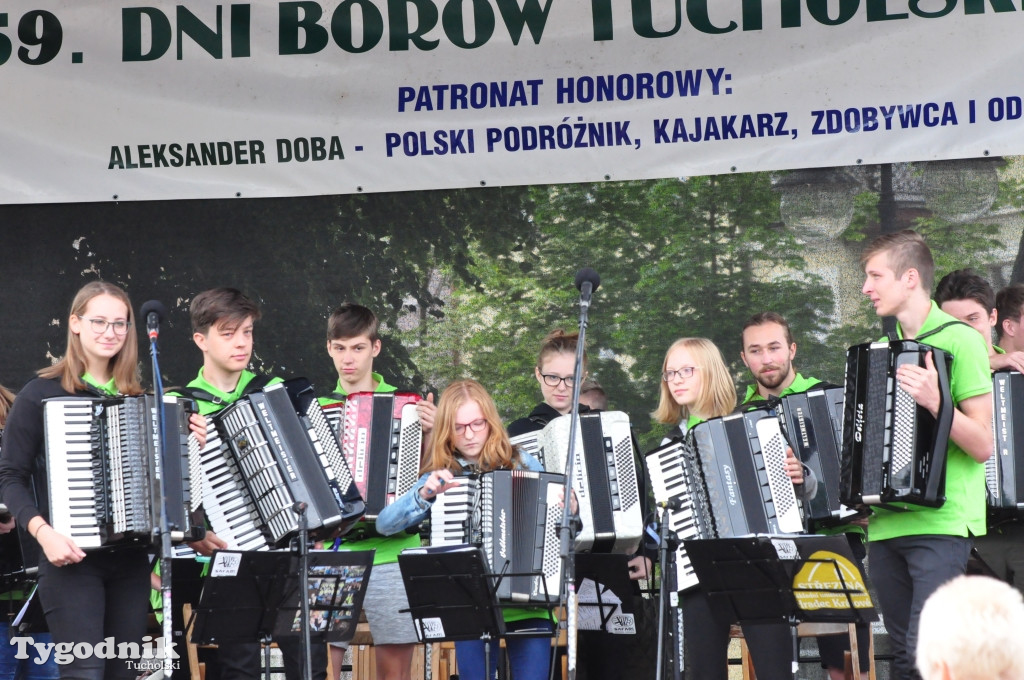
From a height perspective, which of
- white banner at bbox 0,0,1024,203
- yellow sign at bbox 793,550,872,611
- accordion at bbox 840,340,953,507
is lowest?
yellow sign at bbox 793,550,872,611

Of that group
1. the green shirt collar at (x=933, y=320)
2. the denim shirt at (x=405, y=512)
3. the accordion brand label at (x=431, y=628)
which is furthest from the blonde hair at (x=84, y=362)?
the green shirt collar at (x=933, y=320)

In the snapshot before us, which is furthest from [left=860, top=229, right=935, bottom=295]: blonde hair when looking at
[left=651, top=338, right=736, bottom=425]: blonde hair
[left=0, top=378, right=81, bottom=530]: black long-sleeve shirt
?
[left=0, top=378, right=81, bottom=530]: black long-sleeve shirt

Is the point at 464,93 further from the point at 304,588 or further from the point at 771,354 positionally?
the point at 304,588

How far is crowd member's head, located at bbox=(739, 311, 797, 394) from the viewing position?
6070mm

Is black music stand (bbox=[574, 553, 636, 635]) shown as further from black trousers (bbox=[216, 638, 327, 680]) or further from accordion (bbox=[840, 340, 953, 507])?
accordion (bbox=[840, 340, 953, 507])

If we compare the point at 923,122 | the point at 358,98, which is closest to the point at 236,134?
the point at 358,98

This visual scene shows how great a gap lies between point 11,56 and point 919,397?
5.43 metres

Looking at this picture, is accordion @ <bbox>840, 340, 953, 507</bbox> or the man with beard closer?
accordion @ <bbox>840, 340, 953, 507</bbox>

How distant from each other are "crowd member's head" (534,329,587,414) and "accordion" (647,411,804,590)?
107 cm

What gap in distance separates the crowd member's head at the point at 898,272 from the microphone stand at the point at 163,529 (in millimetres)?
2702

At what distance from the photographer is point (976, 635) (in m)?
2.00

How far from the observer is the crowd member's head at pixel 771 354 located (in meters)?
6.07

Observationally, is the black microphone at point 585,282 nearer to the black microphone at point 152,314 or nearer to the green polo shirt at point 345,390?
the green polo shirt at point 345,390

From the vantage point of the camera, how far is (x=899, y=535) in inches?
178
